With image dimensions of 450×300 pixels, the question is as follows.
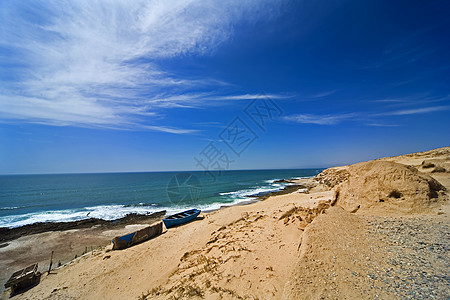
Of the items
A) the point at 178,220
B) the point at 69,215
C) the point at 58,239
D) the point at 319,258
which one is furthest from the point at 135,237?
the point at 69,215

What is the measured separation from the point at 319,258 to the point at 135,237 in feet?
44.5

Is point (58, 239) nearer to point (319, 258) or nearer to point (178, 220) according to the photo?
point (178, 220)

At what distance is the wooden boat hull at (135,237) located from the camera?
12.9 m

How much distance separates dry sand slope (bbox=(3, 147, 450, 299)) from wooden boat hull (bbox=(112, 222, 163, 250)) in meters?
0.98

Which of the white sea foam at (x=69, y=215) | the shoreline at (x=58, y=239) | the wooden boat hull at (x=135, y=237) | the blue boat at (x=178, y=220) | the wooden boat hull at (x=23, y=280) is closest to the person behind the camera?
the wooden boat hull at (x=23, y=280)

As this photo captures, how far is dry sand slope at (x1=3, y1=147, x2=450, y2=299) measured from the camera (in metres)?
3.67

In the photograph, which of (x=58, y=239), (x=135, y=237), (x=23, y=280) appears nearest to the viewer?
(x=23, y=280)

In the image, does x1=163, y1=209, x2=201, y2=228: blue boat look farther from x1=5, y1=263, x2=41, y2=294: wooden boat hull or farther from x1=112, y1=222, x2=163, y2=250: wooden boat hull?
x1=5, y1=263, x2=41, y2=294: wooden boat hull

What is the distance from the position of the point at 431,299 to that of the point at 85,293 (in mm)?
12221

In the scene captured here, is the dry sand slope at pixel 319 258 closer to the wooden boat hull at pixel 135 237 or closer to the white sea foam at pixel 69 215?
the wooden boat hull at pixel 135 237

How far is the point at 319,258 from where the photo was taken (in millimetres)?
4484

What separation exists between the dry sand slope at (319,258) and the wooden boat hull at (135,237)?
3.20 ft

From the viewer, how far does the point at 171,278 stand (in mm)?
7586

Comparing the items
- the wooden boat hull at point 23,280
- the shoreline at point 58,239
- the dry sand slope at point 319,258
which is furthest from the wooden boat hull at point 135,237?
the wooden boat hull at point 23,280
